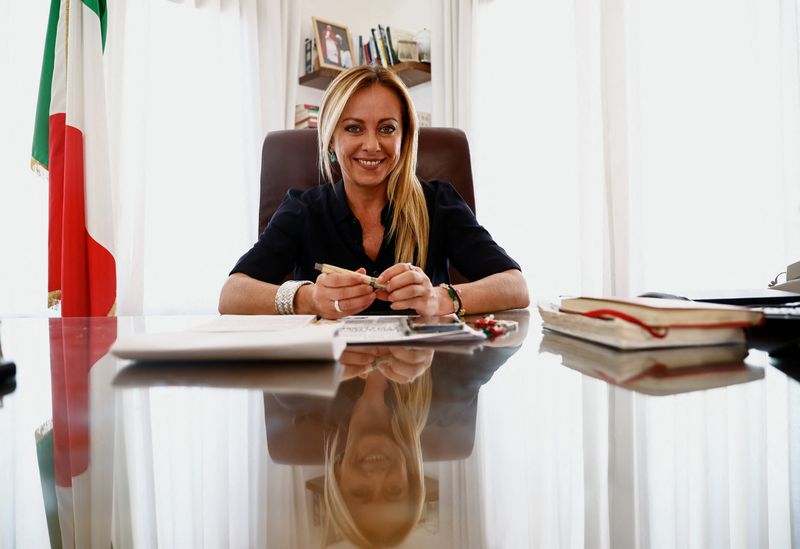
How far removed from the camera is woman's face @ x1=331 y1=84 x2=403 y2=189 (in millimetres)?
1762

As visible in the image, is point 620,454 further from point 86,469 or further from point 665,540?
point 86,469

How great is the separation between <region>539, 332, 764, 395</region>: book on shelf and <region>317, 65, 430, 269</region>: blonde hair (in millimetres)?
971

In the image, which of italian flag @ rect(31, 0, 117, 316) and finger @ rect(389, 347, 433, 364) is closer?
finger @ rect(389, 347, 433, 364)

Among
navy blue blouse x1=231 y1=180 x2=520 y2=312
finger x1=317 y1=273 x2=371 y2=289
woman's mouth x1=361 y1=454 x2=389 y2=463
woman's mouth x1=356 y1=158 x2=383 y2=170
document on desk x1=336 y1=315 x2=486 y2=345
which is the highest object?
woman's mouth x1=356 y1=158 x2=383 y2=170

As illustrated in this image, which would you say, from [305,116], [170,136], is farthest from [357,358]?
[305,116]

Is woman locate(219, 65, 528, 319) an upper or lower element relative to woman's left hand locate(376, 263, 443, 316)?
upper

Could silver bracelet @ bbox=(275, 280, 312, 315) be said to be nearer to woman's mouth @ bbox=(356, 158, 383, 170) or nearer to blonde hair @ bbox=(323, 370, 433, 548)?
woman's mouth @ bbox=(356, 158, 383, 170)

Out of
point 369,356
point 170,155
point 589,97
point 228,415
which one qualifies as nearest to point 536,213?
point 589,97

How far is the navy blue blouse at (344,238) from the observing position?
63.9 inches

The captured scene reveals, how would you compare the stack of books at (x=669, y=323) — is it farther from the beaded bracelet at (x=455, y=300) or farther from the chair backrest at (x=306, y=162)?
the chair backrest at (x=306, y=162)

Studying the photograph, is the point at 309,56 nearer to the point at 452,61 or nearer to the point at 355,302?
the point at 452,61

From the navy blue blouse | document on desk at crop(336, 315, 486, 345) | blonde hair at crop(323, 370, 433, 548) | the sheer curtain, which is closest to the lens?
blonde hair at crop(323, 370, 433, 548)

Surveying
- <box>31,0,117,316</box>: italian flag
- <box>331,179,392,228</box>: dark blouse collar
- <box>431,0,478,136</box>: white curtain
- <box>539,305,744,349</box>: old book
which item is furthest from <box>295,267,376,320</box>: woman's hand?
<box>431,0,478,136</box>: white curtain

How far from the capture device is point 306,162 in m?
1.78
